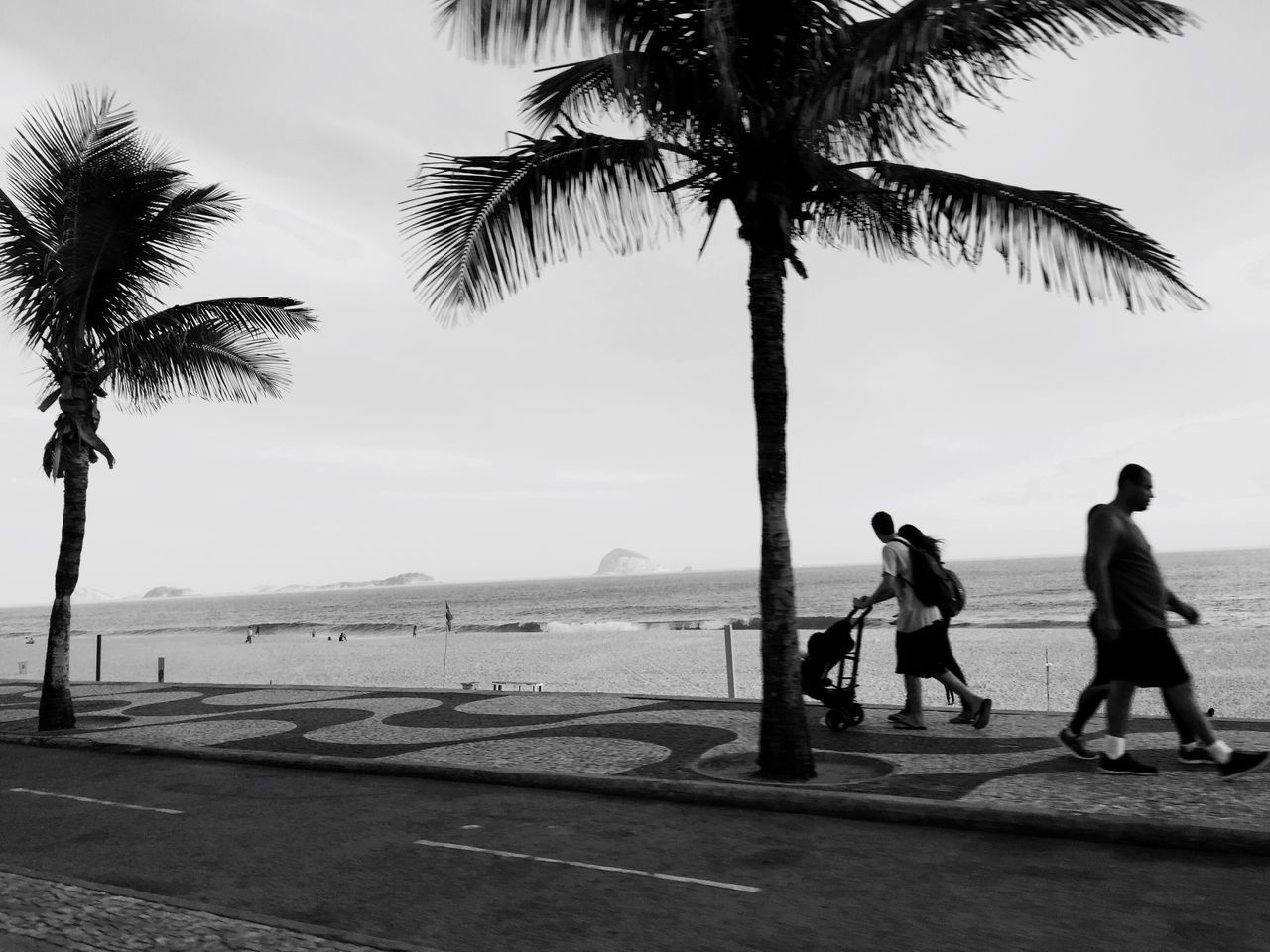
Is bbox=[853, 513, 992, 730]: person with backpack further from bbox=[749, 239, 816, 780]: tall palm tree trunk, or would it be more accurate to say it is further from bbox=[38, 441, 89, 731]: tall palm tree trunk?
bbox=[38, 441, 89, 731]: tall palm tree trunk

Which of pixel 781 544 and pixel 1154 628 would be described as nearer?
pixel 1154 628

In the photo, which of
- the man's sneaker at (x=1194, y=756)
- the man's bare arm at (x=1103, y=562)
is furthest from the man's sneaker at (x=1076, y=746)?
the man's bare arm at (x=1103, y=562)

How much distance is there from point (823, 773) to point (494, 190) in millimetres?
5293

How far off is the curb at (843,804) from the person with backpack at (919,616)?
2636 mm

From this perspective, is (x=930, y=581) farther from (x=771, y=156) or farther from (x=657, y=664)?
(x=657, y=664)

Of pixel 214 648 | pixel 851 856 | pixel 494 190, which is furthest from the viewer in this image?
pixel 214 648

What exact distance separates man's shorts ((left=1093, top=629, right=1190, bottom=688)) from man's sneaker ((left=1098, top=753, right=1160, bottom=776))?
56cm

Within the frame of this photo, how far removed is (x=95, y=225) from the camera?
1209 cm

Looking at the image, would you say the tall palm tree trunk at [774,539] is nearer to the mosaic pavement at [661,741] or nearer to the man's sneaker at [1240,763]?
the mosaic pavement at [661,741]

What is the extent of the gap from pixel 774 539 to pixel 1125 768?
2.79m

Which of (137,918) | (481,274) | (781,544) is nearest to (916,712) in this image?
(781,544)

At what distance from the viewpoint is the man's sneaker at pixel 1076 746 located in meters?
7.66

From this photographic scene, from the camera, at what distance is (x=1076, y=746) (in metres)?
7.67

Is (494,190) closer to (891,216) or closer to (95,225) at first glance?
(891,216)
